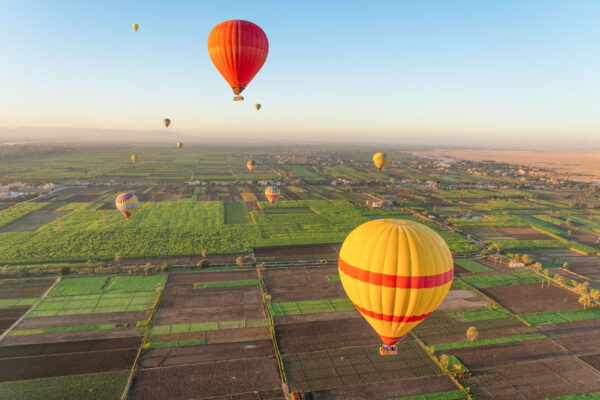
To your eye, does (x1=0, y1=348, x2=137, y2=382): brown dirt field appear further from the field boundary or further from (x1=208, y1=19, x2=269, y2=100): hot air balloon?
(x1=208, y1=19, x2=269, y2=100): hot air balloon

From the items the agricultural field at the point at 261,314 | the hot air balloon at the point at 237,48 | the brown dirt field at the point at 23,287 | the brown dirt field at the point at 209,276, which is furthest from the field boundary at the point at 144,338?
the hot air balloon at the point at 237,48

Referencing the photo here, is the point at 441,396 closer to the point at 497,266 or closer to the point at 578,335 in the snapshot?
the point at 578,335

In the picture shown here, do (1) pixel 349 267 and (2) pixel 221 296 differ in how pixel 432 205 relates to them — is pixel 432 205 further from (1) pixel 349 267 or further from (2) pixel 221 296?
(1) pixel 349 267

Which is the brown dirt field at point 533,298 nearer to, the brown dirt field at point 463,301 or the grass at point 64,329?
the brown dirt field at point 463,301

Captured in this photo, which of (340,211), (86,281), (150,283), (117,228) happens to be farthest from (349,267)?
(340,211)

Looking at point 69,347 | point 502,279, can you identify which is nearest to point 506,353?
point 502,279
